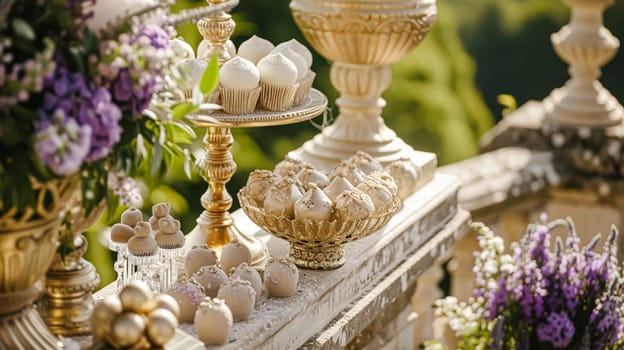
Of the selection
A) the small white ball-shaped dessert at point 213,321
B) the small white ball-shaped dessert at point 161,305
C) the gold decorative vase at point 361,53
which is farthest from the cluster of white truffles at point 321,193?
the small white ball-shaped dessert at point 161,305

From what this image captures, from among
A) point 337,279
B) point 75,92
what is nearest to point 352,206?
point 337,279

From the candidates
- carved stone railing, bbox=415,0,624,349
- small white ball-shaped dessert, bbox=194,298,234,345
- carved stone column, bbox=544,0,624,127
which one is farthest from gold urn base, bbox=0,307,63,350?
carved stone column, bbox=544,0,624,127

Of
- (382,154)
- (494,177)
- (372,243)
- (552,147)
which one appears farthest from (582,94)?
(372,243)

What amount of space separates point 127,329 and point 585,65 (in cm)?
336

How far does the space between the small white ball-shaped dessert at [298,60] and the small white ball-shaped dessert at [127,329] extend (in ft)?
2.89

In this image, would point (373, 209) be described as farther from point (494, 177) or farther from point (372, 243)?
point (494, 177)

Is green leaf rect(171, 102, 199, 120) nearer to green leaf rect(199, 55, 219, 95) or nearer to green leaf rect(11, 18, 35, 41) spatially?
green leaf rect(199, 55, 219, 95)

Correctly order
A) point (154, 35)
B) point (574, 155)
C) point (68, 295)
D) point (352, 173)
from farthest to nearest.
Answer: point (574, 155) → point (352, 173) → point (68, 295) → point (154, 35)

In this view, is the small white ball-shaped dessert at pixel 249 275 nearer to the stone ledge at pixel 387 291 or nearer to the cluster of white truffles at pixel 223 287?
the cluster of white truffles at pixel 223 287

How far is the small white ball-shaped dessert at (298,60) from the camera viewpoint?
2326mm

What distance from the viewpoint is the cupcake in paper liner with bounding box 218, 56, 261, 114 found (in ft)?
7.18

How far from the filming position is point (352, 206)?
7.45ft

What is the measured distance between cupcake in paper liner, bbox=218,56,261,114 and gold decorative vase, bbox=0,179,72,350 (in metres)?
0.67

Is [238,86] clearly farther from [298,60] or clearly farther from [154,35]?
[154,35]
